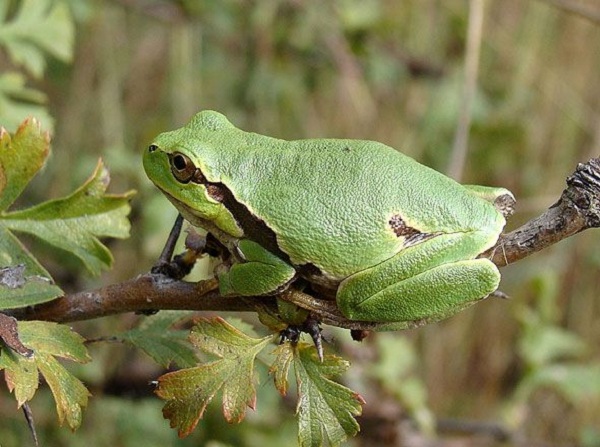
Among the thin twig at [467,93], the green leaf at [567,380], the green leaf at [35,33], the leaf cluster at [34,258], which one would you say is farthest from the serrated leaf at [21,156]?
the green leaf at [567,380]

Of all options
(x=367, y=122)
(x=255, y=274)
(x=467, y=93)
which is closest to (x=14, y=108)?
(x=255, y=274)

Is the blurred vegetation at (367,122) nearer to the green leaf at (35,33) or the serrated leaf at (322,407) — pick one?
the green leaf at (35,33)

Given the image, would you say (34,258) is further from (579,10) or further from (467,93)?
(579,10)

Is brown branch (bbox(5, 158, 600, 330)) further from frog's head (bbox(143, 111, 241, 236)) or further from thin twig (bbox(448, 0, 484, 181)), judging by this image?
thin twig (bbox(448, 0, 484, 181))

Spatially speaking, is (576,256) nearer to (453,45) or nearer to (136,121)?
(453,45)

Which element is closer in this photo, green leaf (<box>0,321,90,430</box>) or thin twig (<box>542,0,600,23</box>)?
green leaf (<box>0,321,90,430</box>)

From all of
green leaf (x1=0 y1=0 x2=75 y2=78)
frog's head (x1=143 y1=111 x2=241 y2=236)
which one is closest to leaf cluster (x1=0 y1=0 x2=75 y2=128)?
green leaf (x1=0 y1=0 x2=75 y2=78)

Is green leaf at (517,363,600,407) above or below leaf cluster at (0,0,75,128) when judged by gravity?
below
